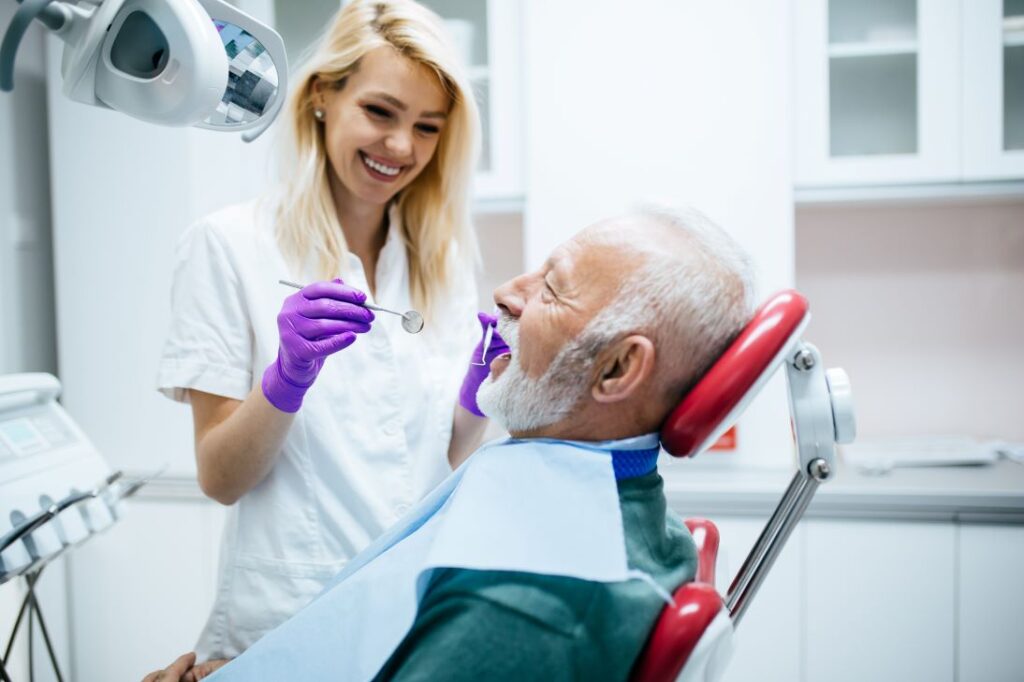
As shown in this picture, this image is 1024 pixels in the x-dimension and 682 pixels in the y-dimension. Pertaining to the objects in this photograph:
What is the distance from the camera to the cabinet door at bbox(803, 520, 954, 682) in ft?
6.34

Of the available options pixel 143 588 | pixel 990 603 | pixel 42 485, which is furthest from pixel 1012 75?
pixel 143 588

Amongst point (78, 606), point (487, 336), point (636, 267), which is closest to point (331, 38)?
point (487, 336)

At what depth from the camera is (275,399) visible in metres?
1.13

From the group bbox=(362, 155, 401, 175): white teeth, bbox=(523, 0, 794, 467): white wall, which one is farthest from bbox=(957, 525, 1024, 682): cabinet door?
bbox=(362, 155, 401, 175): white teeth

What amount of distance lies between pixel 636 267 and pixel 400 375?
1.81 feet

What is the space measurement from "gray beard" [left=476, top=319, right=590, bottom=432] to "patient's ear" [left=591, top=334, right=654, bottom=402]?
0.09 feet

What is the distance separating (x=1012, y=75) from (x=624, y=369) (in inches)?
72.3

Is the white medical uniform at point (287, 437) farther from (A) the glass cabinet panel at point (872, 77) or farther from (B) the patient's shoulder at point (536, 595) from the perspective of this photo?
(A) the glass cabinet panel at point (872, 77)

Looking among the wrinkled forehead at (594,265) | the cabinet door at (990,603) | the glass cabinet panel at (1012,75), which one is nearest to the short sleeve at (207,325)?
the wrinkled forehead at (594,265)

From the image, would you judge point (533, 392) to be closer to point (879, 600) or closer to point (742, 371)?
point (742, 371)

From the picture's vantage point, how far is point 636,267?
959mm

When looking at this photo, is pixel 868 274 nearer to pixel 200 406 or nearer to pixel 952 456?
pixel 952 456

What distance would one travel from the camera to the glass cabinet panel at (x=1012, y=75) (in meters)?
2.10

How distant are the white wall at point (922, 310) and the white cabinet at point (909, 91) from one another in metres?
0.38
